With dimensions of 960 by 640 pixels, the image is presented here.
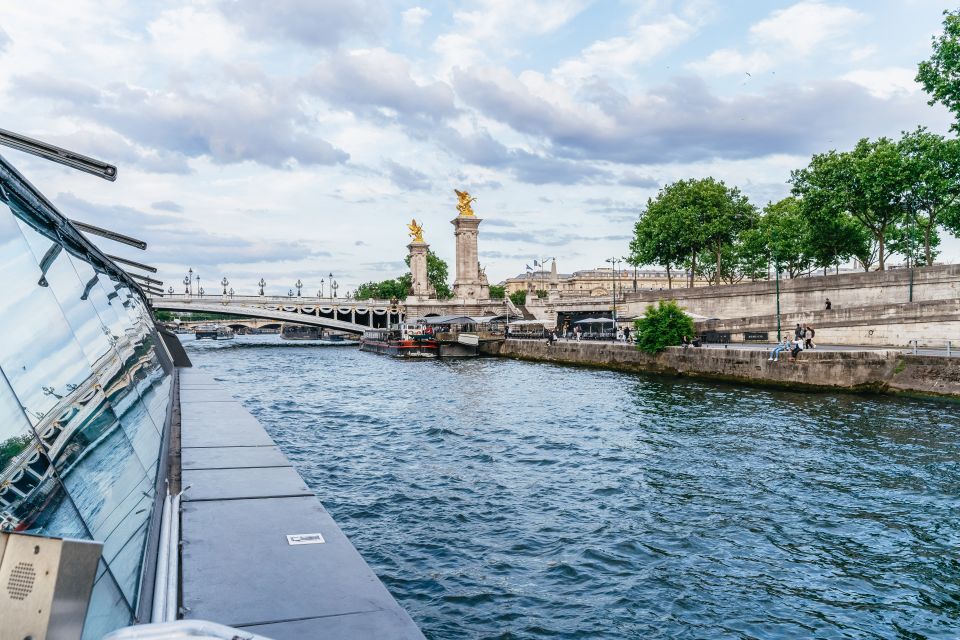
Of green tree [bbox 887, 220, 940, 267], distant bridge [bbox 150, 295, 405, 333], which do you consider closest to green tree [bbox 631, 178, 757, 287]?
green tree [bbox 887, 220, 940, 267]

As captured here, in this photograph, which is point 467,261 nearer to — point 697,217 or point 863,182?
point 697,217

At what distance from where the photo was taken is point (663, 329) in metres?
30.6

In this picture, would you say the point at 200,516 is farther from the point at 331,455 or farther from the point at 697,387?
the point at 697,387

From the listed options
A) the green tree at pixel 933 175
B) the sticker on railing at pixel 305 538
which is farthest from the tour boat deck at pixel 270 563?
the green tree at pixel 933 175

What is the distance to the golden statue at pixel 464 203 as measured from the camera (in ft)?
229

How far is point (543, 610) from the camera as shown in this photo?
6.36 m

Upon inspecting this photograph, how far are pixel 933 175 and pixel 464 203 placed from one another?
46.4 metres

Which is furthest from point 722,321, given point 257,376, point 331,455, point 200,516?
point 200,516

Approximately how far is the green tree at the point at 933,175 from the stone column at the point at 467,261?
133ft

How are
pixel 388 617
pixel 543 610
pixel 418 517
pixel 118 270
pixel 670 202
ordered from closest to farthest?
pixel 388 617, pixel 543 610, pixel 418 517, pixel 118 270, pixel 670 202

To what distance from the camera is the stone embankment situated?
19.8m

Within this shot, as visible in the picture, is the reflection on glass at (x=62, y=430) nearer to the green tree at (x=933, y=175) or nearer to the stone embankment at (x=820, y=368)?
the stone embankment at (x=820, y=368)

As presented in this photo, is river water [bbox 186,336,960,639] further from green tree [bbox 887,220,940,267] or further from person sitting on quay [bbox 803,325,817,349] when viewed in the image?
green tree [bbox 887,220,940,267]

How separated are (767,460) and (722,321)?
25789mm
